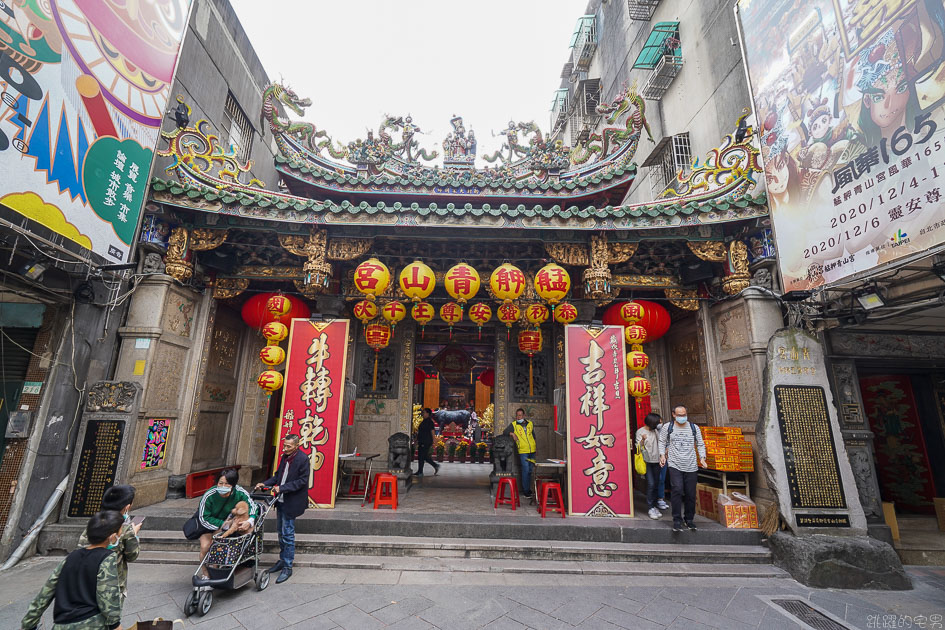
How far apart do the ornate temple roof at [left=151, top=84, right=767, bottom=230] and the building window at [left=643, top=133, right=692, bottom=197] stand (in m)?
2.28

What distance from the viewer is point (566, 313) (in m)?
6.99

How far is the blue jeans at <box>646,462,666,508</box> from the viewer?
20.6 ft

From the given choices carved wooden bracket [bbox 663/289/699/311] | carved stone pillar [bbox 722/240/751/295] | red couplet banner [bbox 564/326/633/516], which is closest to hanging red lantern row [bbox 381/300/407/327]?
red couplet banner [bbox 564/326/633/516]

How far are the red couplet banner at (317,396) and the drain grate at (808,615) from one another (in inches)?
225

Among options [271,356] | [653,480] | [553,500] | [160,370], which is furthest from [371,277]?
[653,480]

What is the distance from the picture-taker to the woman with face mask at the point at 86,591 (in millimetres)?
2289

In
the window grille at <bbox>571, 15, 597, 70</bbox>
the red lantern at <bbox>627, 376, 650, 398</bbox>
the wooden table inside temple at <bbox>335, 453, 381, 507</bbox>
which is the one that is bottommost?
the wooden table inside temple at <bbox>335, 453, 381, 507</bbox>

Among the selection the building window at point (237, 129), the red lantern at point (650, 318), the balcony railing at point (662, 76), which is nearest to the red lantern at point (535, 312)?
the red lantern at point (650, 318)

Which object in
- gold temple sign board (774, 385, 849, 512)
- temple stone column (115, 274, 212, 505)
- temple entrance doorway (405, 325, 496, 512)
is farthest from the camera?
temple entrance doorway (405, 325, 496, 512)

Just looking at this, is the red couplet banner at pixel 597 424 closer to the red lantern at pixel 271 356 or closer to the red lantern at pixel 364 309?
the red lantern at pixel 364 309

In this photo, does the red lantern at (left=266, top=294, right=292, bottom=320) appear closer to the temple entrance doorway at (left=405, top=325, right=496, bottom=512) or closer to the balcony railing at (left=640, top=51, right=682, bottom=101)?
the temple entrance doorway at (left=405, top=325, right=496, bottom=512)

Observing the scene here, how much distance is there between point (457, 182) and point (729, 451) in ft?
24.3

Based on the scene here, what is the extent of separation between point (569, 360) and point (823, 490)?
3.66 m

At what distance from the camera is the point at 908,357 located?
6.45 m
